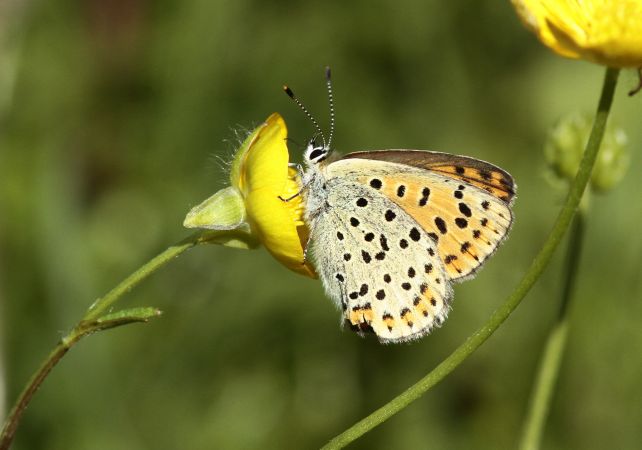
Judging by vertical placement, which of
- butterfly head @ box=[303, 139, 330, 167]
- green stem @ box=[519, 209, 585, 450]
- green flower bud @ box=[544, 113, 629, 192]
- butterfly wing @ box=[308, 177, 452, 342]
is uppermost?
butterfly head @ box=[303, 139, 330, 167]

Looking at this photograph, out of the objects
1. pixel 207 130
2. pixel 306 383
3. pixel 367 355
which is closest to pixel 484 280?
pixel 367 355

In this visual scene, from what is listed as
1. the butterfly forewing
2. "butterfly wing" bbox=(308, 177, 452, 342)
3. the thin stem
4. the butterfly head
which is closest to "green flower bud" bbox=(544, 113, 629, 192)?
the butterfly forewing

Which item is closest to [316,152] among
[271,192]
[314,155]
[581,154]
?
[314,155]

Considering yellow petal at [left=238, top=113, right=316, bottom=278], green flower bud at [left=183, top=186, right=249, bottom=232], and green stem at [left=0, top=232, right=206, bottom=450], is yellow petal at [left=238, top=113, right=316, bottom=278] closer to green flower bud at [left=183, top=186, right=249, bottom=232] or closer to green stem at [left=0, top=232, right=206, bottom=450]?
green flower bud at [left=183, top=186, right=249, bottom=232]

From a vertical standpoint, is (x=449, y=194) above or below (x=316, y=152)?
below

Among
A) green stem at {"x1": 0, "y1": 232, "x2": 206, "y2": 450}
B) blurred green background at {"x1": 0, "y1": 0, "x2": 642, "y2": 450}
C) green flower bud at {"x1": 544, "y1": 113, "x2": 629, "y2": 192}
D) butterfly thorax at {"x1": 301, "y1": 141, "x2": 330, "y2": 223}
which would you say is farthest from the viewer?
blurred green background at {"x1": 0, "y1": 0, "x2": 642, "y2": 450}

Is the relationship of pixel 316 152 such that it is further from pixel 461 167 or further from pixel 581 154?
pixel 581 154
